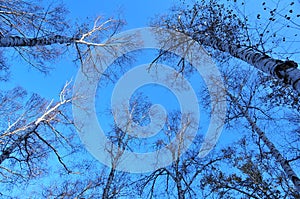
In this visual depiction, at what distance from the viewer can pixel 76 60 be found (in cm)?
729

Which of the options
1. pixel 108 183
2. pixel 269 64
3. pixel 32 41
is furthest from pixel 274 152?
pixel 32 41

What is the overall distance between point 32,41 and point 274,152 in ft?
19.0

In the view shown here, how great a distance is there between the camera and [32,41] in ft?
16.6

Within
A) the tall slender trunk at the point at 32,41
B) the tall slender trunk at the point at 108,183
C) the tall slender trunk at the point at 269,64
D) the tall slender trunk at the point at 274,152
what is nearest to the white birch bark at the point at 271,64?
the tall slender trunk at the point at 269,64

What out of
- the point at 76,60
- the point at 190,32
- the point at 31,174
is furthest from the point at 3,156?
the point at 190,32

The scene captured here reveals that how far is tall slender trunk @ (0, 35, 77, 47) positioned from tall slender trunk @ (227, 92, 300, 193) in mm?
5156

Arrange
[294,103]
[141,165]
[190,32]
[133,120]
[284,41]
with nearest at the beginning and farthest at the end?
[284,41] < [294,103] < [190,32] < [141,165] < [133,120]

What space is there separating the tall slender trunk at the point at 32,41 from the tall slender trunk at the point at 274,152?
5156mm

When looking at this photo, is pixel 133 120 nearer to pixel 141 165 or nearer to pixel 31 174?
pixel 141 165

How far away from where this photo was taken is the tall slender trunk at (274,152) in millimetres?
4453

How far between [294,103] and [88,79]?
19.7ft

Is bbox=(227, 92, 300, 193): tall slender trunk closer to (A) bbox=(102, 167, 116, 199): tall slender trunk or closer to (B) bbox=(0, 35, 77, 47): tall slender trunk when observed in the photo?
(A) bbox=(102, 167, 116, 199): tall slender trunk

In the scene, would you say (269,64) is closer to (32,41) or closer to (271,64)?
(271,64)

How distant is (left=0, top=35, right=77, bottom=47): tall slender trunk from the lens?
14.1 feet
